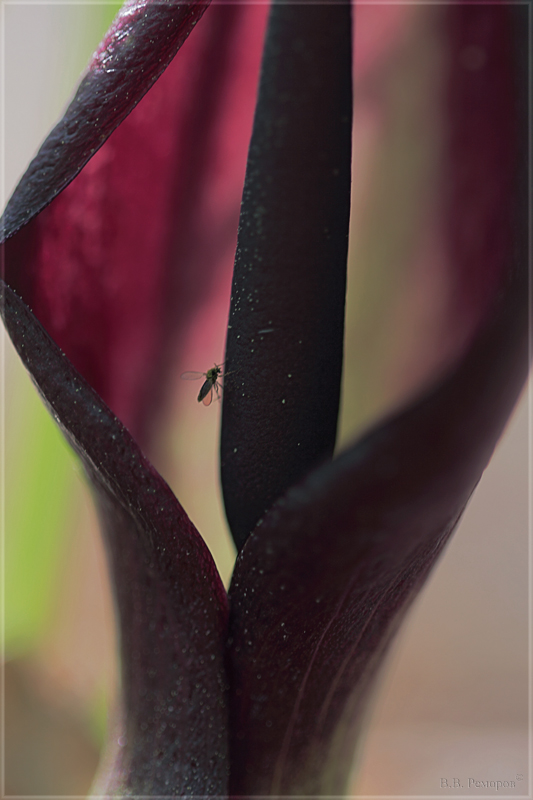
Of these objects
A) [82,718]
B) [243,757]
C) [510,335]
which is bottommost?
[82,718]

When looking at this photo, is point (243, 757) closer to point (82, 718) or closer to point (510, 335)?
point (510, 335)

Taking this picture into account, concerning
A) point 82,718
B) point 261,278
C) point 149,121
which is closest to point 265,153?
point 261,278

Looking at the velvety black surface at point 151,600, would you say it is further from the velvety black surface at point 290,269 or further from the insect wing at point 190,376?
the insect wing at point 190,376

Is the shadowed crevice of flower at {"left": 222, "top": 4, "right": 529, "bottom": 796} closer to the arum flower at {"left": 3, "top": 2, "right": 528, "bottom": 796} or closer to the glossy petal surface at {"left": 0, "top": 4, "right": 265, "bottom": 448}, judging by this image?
the arum flower at {"left": 3, "top": 2, "right": 528, "bottom": 796}

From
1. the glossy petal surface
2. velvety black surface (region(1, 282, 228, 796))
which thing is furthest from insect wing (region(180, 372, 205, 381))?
velvety black surface (region(1, 282, 228, 796))

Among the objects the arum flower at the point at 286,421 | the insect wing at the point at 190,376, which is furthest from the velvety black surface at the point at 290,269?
the insect wing at the point at 190,376

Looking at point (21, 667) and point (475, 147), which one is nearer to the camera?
point (475, 147)
